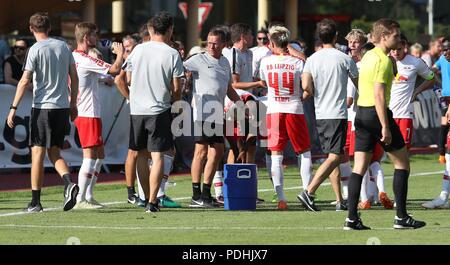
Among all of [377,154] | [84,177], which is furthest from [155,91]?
[377,154]

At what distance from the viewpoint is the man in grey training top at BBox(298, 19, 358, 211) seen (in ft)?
51.8

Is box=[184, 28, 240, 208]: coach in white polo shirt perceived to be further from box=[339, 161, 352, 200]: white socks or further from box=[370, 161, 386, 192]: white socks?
box=[370, 161, 386, 192]: white socks

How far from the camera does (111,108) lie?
77.5ft

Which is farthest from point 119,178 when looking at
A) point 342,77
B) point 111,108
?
point 342,77

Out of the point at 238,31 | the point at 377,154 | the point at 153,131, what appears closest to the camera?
the point at 153,131

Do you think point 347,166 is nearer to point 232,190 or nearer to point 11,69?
point 232,190

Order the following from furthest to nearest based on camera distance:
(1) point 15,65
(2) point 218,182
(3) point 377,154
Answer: (1) point 15,65 → (2) point 218,182 → (3) point 377,154

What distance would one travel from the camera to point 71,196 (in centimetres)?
1560

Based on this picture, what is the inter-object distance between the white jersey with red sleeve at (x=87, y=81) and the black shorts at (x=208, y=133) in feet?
4.04

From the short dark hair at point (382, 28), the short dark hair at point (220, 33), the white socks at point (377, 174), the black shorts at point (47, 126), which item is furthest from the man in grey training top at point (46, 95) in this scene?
the short dark hair at point (382, 28)

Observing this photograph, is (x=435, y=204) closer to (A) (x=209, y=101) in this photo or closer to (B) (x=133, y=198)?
(A) (x=209, y=101)

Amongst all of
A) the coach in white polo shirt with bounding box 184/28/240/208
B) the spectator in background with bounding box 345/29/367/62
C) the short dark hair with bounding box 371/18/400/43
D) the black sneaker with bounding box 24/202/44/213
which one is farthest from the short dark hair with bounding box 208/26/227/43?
the short dark hair with bounding box 371/18/400/43

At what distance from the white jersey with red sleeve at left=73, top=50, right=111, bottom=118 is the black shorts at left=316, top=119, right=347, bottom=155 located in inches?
107

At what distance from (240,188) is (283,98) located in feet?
3.93
